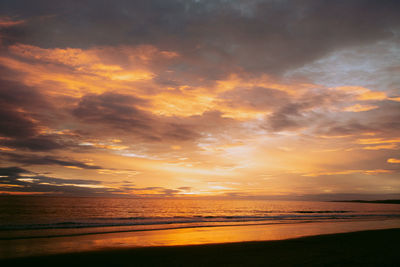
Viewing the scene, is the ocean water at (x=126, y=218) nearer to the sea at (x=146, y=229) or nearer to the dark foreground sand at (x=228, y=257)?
the sea at (x=146, y=229)

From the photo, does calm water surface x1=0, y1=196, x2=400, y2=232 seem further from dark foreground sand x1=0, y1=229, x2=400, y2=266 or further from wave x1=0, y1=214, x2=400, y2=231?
dark foreground sand x1=0, y1=229, x2=400, y2=266

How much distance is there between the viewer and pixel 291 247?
16453 millimetres

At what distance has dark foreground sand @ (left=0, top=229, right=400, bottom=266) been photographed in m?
12.2

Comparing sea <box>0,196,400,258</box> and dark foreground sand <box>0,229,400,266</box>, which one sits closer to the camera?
dark foreground sand <box>0,229,400,266</box>

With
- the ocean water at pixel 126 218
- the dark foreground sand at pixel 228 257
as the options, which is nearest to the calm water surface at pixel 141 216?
the ocean water at pixel 126 218

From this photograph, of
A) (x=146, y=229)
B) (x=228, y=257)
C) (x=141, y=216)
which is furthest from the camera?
(x=141, y=216)

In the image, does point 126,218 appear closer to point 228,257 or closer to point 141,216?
point 141,216

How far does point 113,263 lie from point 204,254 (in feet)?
16.2

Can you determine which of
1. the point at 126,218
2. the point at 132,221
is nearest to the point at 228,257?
the point at 132,221

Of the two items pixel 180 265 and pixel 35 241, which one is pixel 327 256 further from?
pixel 35 241

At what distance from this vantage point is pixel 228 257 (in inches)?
526

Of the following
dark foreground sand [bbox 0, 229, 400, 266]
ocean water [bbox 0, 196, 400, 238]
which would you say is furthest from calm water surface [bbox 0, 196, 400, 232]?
dark foreground sand [bbox 0, 229, 400, 266]

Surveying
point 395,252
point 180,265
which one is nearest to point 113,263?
point 180,265

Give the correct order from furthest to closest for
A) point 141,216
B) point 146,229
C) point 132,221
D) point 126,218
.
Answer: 1. point 141,216
2. point 126,218
3. point 132,221
4. point 146,229
